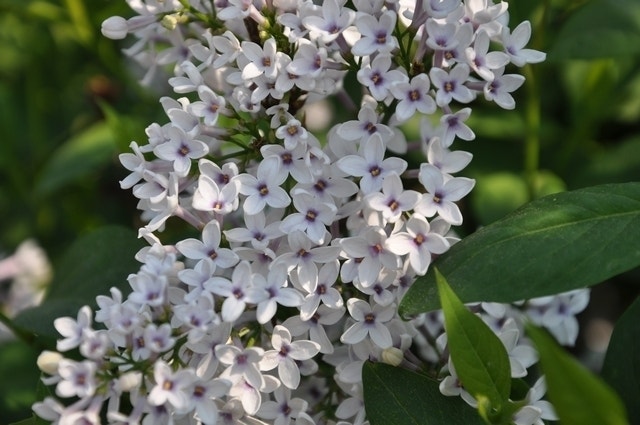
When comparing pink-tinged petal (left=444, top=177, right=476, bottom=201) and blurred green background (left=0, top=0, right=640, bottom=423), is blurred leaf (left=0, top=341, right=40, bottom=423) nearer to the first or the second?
blurred green background (left=0, top=0, right=640, bottom=423)

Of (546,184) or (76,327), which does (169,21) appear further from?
(546,184)

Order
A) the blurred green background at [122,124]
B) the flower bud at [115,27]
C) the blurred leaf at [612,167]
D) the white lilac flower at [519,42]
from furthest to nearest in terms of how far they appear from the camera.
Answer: the blurred leaf at [612,167] < the blurred green background at [122,124] < the flower bud at [115,27] < the white lilac flower at [519,42]

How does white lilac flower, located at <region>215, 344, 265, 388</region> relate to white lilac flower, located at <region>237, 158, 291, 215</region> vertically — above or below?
below

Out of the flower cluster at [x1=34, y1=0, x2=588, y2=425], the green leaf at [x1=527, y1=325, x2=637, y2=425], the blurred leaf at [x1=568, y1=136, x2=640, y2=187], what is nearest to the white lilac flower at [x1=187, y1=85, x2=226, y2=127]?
the flower cluster at [x1=34, y1=0, x2=588, y2=425]

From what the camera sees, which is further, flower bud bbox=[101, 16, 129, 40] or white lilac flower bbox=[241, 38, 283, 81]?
flower bud bbox=[101, 16, 129, 40]

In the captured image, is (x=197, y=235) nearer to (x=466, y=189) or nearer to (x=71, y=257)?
(x=71, y=257)

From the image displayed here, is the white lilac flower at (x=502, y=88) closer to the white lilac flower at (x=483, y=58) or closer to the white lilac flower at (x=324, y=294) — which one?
the white lilac flower at (x=483, y=58)

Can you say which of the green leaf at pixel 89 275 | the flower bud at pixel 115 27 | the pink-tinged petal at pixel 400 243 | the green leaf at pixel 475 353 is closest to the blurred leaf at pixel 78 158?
the green leaf at pixel 89 275
